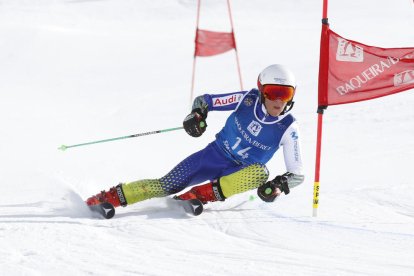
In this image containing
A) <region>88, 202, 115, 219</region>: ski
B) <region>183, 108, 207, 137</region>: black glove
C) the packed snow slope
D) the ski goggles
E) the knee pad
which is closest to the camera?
the packed snow slope

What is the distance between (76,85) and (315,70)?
4.86m

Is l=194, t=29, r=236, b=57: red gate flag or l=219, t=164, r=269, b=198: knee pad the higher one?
l=194, t=29, r=236, b=57: red gate flag

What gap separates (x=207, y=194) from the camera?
5.07 meters

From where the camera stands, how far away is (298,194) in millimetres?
5738

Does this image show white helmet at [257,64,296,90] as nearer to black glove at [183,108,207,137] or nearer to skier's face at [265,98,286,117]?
skier's face at [265,98,286,117]

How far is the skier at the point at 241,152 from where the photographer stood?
4938mm

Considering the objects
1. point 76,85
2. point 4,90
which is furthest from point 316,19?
point 4,90

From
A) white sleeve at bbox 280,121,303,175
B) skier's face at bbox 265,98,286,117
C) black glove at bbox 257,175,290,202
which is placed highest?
skier's face at bbox 265,98,286,117

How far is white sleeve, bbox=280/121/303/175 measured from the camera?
16.2 feet

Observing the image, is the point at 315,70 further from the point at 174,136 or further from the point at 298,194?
the point at 298,194

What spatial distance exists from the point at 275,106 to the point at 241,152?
0.50 meters

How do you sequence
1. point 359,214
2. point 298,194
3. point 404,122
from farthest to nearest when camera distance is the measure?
point 404,122 < point 298,194 < point 359,214

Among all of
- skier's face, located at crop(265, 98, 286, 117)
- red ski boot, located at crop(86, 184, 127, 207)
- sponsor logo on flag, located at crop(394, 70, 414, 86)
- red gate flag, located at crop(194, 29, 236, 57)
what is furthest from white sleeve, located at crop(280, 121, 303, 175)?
red gate flag, located at crop(194, 29, 236, 57)

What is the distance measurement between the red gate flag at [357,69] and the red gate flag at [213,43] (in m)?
7.49
